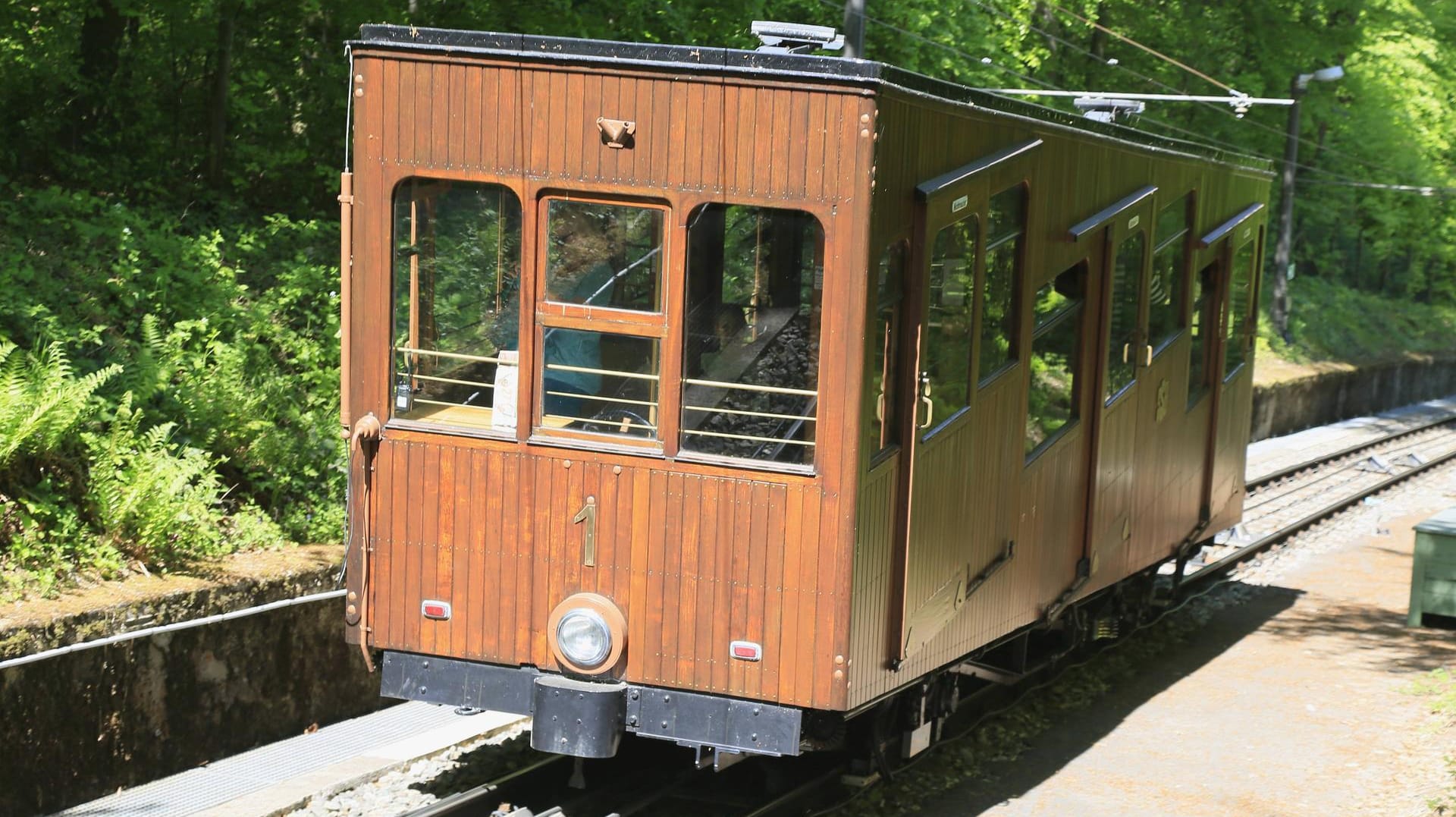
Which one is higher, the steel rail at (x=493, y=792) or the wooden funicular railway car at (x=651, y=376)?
the wooden funicular railway car at (x=651, y=376)

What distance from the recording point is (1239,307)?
12070 mm

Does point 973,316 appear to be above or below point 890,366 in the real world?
above

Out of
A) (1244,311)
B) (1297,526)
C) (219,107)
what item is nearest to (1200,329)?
(1244,311)

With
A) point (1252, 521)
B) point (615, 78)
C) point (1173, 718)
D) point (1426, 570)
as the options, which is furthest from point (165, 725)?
point (1252, 521)

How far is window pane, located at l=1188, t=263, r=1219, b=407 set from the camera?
10969 mm

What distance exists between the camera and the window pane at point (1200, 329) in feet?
36.0

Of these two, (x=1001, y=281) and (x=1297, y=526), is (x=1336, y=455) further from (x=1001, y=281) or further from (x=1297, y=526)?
(x=1001, y=281)

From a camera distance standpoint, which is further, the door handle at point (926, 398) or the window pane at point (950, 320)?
the window pane at point (950, 320)

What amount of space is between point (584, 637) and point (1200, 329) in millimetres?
6446

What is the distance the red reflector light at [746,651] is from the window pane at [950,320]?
4.34ft

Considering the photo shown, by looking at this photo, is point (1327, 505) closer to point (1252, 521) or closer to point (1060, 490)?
point (1252, 521)

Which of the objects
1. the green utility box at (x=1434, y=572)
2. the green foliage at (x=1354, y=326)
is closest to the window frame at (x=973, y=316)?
the green utility box at (x=1434, y=572)

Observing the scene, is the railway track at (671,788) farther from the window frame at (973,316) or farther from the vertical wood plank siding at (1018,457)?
the window frame at (973,316)

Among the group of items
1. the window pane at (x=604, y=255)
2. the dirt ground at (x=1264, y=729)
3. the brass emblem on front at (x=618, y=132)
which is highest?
the brass emblem on front at (x=618, y=132)
